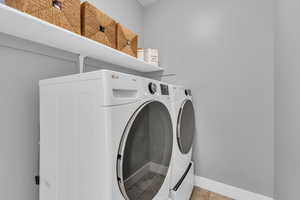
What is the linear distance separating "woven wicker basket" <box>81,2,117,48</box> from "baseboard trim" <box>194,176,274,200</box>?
A: 1.70 metres

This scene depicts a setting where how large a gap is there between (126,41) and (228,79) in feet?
3.67

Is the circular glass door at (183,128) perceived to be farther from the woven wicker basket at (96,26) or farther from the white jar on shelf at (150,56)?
the woven wicker basket at (96,26)

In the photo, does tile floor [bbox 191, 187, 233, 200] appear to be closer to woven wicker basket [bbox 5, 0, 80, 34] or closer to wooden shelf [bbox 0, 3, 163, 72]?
wooden shelf [bbox 0, 3, 163, 72]

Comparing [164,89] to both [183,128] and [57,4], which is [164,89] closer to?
[183,128]

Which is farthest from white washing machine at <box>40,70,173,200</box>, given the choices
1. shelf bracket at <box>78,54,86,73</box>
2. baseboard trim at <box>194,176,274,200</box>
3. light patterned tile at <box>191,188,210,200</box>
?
baseboard trim at <box>194,176,274,200</box>

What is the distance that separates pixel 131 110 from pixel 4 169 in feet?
2.66

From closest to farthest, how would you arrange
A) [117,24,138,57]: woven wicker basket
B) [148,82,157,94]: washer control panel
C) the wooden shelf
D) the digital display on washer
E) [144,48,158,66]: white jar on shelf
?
the wooden shelf, [148,82,157,94]: washer control panel, the digital display on washer, [117,24,138,57]: woven wicker basket, [144,48,158,66]: white jar on shelf

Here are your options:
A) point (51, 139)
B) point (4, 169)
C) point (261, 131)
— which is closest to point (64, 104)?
point (51, 139)

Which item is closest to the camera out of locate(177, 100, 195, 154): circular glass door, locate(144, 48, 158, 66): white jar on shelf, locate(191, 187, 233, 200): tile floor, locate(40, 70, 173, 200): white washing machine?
Result: locate(40, 70, 173, 200): white washing machine

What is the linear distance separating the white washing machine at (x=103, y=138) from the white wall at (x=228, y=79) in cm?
86

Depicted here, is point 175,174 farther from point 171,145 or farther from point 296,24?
point 296,24

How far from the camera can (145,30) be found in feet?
6.26

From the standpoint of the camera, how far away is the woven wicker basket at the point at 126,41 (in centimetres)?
119

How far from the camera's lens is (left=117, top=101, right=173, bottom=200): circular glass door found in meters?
0.54
